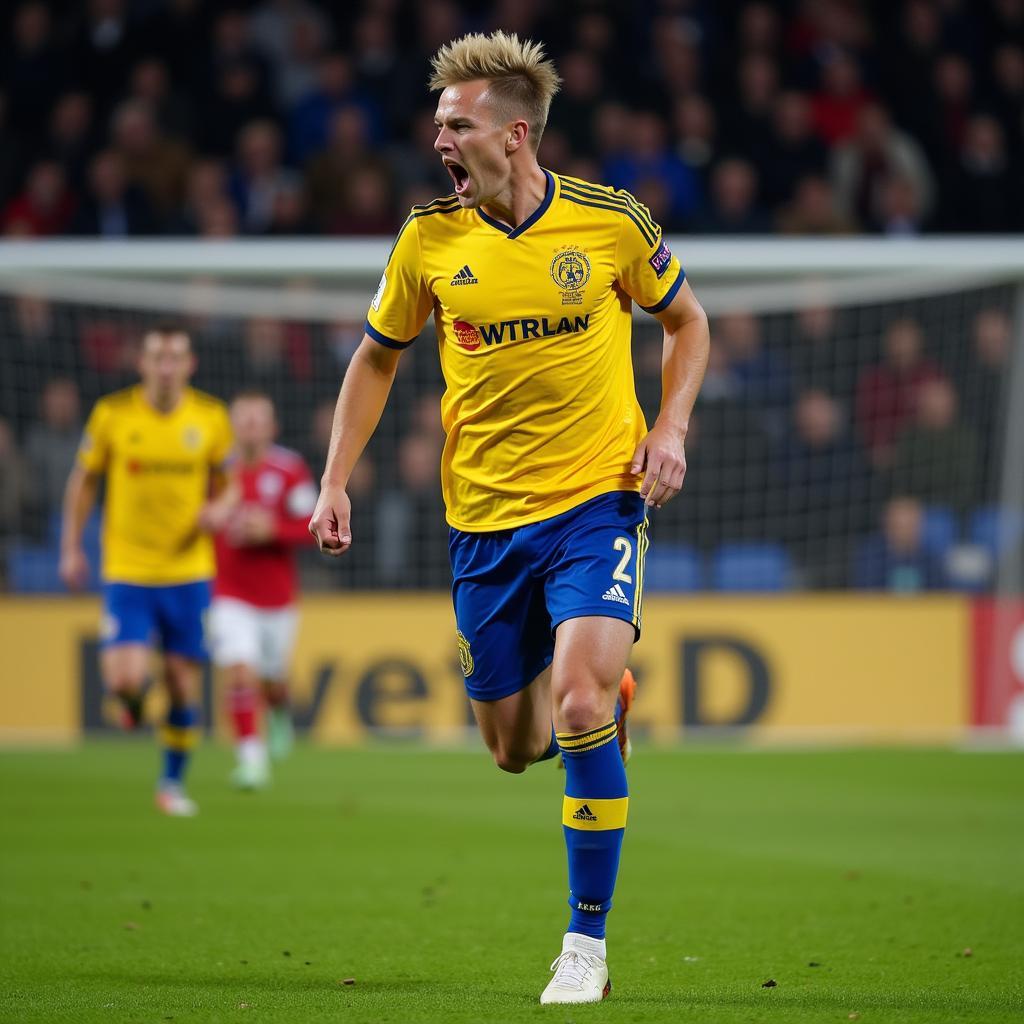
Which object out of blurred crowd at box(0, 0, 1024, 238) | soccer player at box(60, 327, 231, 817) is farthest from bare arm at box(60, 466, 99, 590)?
blurred crowd at box(0, 0, 1024, 238)

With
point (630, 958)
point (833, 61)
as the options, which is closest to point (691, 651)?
point (833, 61)

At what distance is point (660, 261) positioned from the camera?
5.19m

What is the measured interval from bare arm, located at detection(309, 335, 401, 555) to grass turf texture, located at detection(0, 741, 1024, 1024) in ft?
4.35

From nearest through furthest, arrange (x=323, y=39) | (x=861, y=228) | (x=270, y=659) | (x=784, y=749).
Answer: (x=270, y=659), (x=784, y=749), (x=861, y=228), (x=323, y=39)

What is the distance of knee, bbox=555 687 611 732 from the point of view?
187 inches

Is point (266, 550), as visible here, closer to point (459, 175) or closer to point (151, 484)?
point (151, 484)

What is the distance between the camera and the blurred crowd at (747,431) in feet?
46.9

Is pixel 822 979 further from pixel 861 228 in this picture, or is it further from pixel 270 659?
pixel 861 228

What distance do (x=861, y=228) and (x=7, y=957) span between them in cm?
1287

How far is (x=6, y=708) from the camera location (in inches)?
536

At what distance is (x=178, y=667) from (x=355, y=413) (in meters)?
4.91

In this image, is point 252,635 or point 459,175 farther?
point 252,635

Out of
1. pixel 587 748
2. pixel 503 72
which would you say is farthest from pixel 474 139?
pixel 587 748

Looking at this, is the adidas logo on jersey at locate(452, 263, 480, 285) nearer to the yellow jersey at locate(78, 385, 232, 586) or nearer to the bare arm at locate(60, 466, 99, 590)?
the yellow jersey at locate(78, 385, 232, 586)
